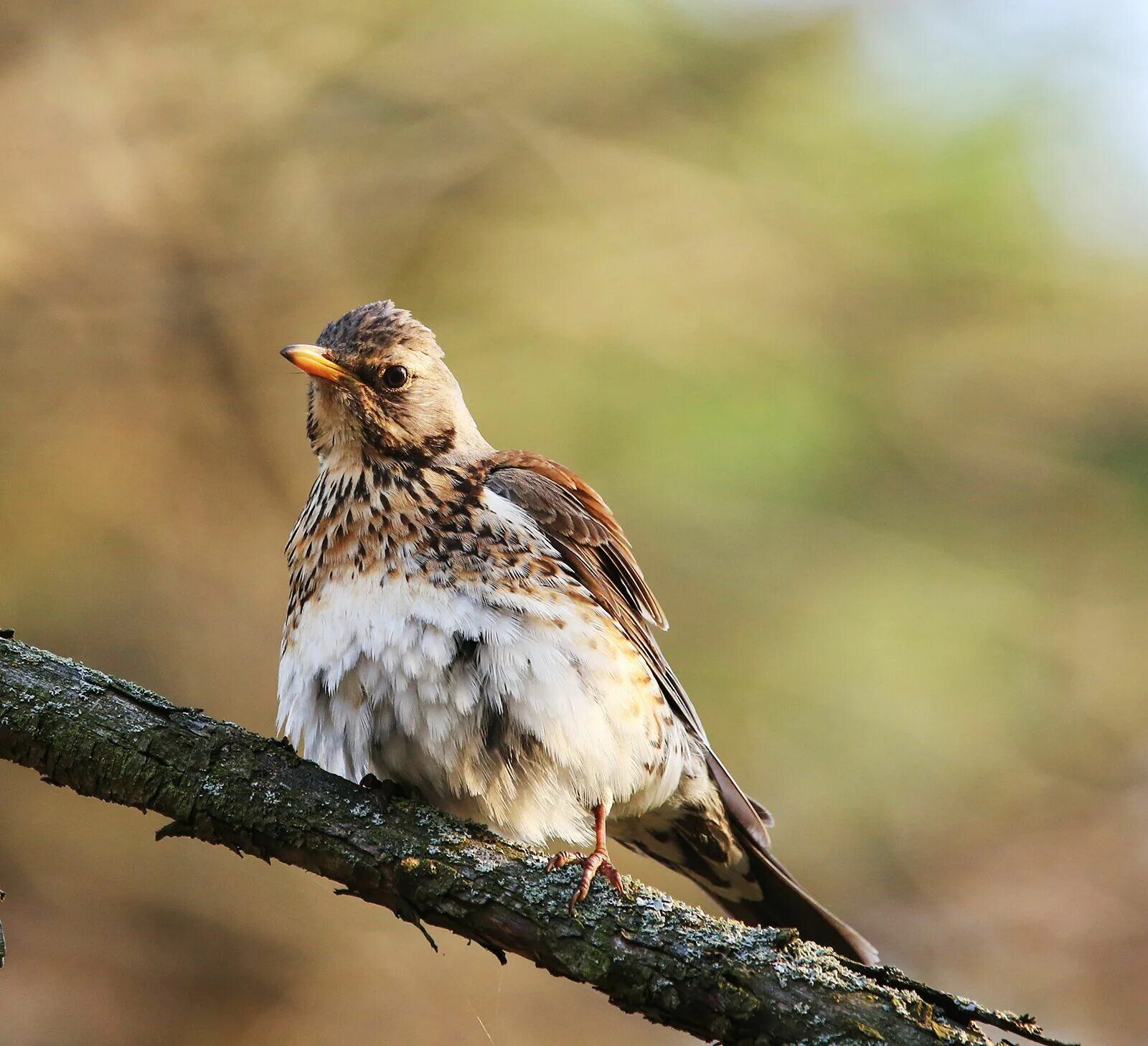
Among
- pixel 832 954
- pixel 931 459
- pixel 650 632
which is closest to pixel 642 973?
pixel 832 954

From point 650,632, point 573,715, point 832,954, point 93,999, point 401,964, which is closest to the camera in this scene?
point 832,954

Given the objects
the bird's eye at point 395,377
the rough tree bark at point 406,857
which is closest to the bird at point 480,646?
the bird's eye at point 395,377

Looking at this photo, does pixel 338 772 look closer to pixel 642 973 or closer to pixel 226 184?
pixel 642 973

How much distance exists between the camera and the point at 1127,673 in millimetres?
5547

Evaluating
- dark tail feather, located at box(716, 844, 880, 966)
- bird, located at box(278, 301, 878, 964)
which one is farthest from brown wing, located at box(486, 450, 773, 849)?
dark tail feather, located at box(716, 844, 880, 966)

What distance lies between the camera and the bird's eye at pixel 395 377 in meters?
3.71

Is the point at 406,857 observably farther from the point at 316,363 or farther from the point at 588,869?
the point at 316,363

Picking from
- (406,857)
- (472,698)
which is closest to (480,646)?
(472,698)

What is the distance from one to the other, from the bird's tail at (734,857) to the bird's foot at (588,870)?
977mm

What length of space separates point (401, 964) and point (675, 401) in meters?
2.63

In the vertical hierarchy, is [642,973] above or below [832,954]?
below

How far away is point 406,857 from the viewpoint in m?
2.69

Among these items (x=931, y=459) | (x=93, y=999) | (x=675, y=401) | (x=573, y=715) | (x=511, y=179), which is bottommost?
(x=93, y=999)

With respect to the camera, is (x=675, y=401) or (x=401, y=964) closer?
(x=401, y=964)
